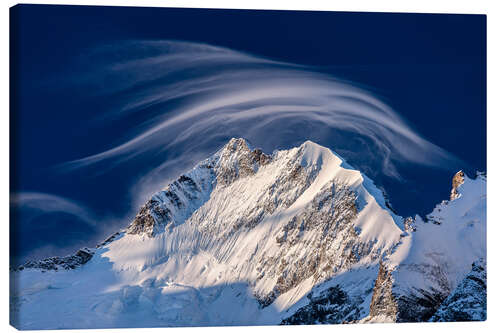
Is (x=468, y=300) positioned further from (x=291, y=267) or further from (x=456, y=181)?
(x=291, y=267)

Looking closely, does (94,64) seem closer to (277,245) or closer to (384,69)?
(384,69)

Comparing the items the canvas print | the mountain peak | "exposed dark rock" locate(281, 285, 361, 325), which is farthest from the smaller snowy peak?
"exposed dark rock" locate(281, 285, 361, 325)

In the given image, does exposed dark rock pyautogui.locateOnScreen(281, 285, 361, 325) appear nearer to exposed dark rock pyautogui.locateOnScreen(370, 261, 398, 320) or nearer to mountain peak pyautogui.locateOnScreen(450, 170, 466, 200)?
exposed dark rock pyautogui.locateOnScreen(370, 261, 398, 320)

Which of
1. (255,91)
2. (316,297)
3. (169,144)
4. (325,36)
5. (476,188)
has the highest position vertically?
(325,36)

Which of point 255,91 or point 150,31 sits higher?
point 150,31

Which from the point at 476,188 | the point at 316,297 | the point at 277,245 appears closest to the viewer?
the point at 476,188

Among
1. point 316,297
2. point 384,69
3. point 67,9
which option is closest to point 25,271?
point 67,9
